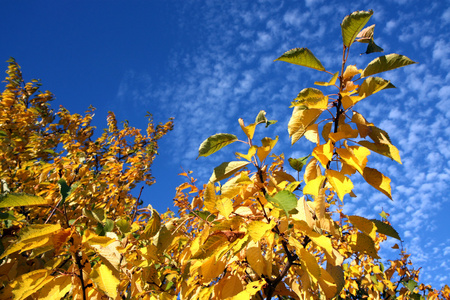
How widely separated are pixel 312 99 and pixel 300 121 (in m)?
→ 0.10

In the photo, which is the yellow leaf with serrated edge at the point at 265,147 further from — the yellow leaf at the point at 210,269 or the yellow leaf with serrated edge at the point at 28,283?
the yellow leaf with serrated edge at the point at 28,283

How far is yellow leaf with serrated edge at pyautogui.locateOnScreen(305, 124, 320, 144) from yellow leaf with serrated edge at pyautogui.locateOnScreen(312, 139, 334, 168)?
49mm

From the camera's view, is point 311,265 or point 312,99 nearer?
point 311,265

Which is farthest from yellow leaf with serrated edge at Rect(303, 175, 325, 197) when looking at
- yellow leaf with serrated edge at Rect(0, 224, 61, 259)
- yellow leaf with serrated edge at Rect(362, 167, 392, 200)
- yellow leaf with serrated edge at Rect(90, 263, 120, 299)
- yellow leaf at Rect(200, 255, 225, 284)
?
yellow leaf with serrated edge at Rect(0, 224, 61, 259)

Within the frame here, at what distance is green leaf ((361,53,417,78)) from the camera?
1.01 meters

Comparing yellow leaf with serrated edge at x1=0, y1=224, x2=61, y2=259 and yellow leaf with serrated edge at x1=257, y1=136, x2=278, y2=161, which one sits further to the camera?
yellow leaf with serrated edge at x1=257, y1=136, x2=278, y2=161

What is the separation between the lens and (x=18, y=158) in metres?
4.01

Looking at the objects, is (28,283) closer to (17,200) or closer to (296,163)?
(17,200)

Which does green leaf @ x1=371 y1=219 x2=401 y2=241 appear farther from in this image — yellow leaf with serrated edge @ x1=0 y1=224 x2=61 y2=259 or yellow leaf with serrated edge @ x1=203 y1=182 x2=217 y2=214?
yellow leaf with serrated edge @ x1=0 y1=224 x2=61 y2=259

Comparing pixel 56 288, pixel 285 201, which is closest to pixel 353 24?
pixel 285 201

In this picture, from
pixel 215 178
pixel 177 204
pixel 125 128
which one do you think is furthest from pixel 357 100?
pixel 125 128

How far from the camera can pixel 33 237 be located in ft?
3.40

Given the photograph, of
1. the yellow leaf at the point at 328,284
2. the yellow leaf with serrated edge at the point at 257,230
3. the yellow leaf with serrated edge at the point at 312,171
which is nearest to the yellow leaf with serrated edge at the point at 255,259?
the yellow leaf with serrated edge at the point at 257,230

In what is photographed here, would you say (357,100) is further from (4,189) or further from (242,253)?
(4,189)
